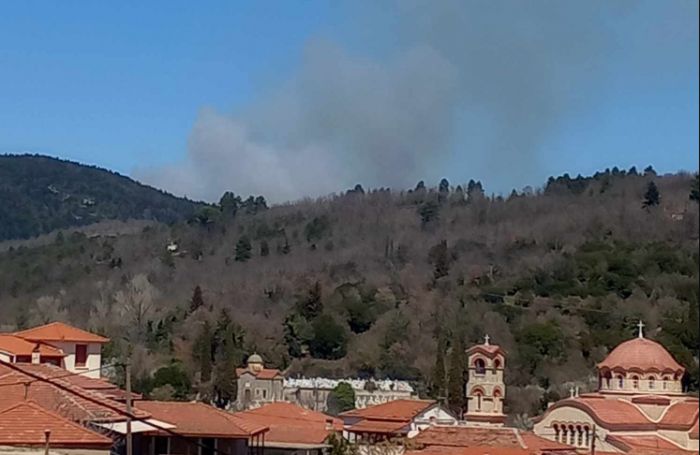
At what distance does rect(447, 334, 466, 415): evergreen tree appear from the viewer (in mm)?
42219

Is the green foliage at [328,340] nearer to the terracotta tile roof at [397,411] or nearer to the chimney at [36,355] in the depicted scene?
the terracotta tile roof at [397,411]

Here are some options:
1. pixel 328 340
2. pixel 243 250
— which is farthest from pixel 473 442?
pixel 243 250

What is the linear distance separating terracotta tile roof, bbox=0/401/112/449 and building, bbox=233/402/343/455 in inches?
322

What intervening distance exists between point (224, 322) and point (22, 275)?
88.4 ft

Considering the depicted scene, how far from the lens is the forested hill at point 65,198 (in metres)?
126

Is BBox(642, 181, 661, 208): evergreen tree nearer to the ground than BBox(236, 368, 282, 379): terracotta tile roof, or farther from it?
farther from it

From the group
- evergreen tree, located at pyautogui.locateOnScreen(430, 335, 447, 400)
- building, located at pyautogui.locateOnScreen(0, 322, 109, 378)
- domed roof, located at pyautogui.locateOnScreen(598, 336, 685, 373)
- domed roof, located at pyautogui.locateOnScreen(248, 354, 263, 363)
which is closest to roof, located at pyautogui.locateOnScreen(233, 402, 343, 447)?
building, located at pyautogui.locateOnScreen(0, 322, 109, 378)

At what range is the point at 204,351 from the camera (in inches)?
2055

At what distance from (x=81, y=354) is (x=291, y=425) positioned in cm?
579

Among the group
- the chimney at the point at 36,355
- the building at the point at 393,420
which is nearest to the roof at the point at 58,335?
the chimney at the point at 36,355

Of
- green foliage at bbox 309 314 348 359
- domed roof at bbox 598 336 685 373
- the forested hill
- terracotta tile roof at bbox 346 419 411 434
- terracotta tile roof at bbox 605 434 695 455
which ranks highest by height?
the forested hill

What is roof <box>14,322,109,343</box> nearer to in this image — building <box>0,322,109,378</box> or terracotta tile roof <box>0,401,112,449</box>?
building <box>0,322,109,378</box>

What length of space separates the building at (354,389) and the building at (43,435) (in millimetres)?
32003

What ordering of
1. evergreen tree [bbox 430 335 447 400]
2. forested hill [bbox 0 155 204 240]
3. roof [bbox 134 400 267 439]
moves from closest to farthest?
roof [bbox 134 400 267 439]
evergreen tree [bbox 430 335 447 400]
forested hill [bbox 0 155 204 240]
